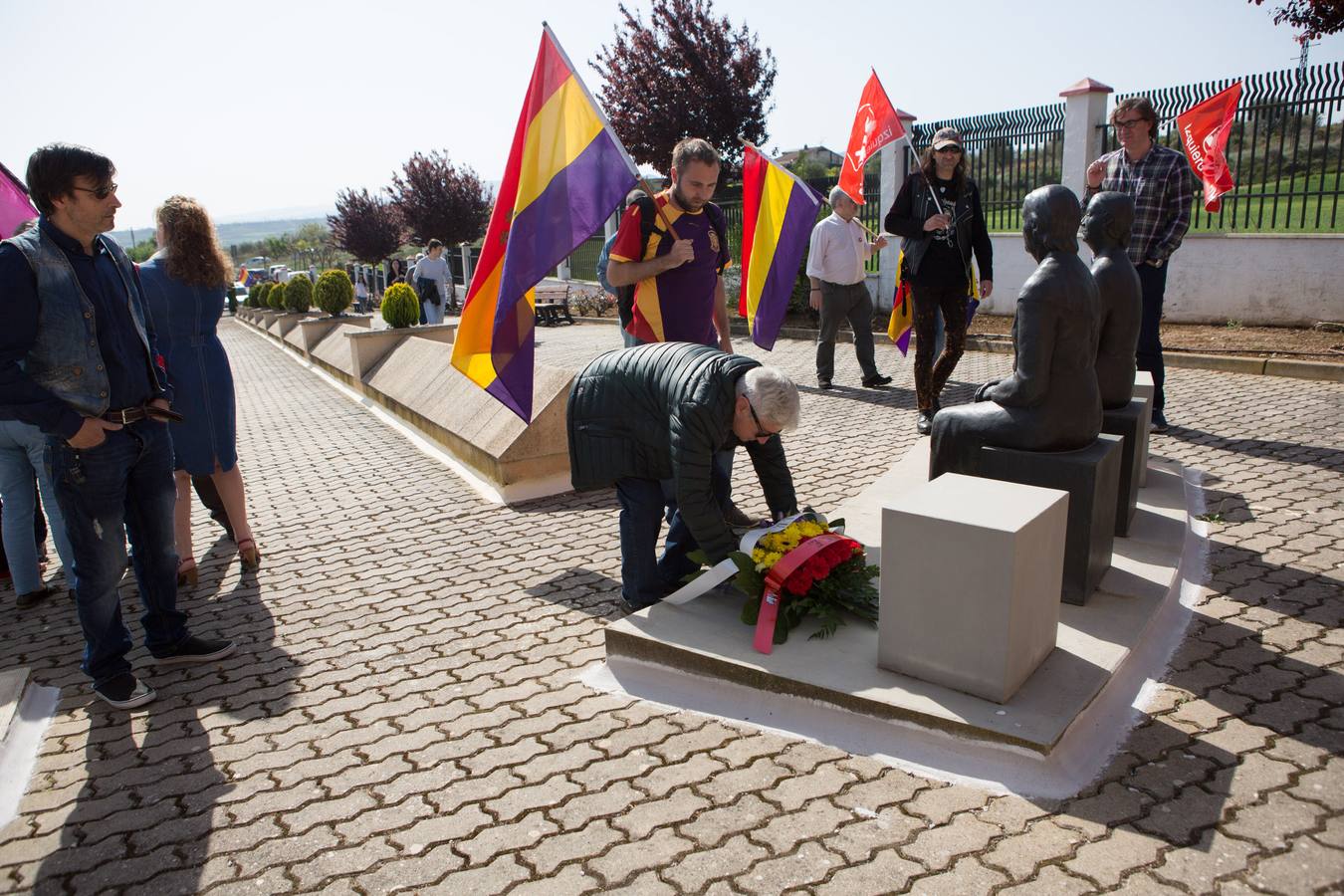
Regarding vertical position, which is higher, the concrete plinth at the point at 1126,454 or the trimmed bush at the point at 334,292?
the trimmed bush at the point at 334,292

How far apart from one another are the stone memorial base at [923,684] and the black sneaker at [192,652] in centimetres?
166

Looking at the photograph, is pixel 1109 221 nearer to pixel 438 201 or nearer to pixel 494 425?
pixel 494 425

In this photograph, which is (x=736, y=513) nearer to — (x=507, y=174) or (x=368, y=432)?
(x=507, y=174)

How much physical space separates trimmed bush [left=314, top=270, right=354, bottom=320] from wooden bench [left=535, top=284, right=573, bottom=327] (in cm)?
456

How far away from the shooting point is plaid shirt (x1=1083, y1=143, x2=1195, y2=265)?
613 cm

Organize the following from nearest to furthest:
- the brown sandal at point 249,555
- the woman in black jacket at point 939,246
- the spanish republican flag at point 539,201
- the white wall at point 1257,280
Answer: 1. the spanish republican flag at point 539,201
2. the brown sandal at point 249,555
3. the woman in black jacket at point 939,246
4. the white wall at point 1257,280

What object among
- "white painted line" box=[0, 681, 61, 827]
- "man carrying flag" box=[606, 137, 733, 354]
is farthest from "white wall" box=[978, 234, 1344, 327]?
"white painted line" box=[0, 681, 61, 827]

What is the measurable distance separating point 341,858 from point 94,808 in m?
0.97

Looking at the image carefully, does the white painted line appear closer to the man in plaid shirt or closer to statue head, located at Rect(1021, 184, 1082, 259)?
statue head, located at Rect(1021, 184, 1082, 259)

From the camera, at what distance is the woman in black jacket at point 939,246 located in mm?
6699

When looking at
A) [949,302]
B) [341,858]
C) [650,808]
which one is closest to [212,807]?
[341,858]

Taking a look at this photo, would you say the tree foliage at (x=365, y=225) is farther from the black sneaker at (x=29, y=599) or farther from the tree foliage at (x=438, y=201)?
the black sneaker at (x=29, y=599)

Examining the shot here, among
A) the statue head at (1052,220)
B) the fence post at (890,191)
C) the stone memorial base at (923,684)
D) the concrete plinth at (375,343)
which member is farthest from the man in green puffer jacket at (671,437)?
the fence post at (890,191)

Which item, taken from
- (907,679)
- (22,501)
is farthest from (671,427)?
(22,501)
